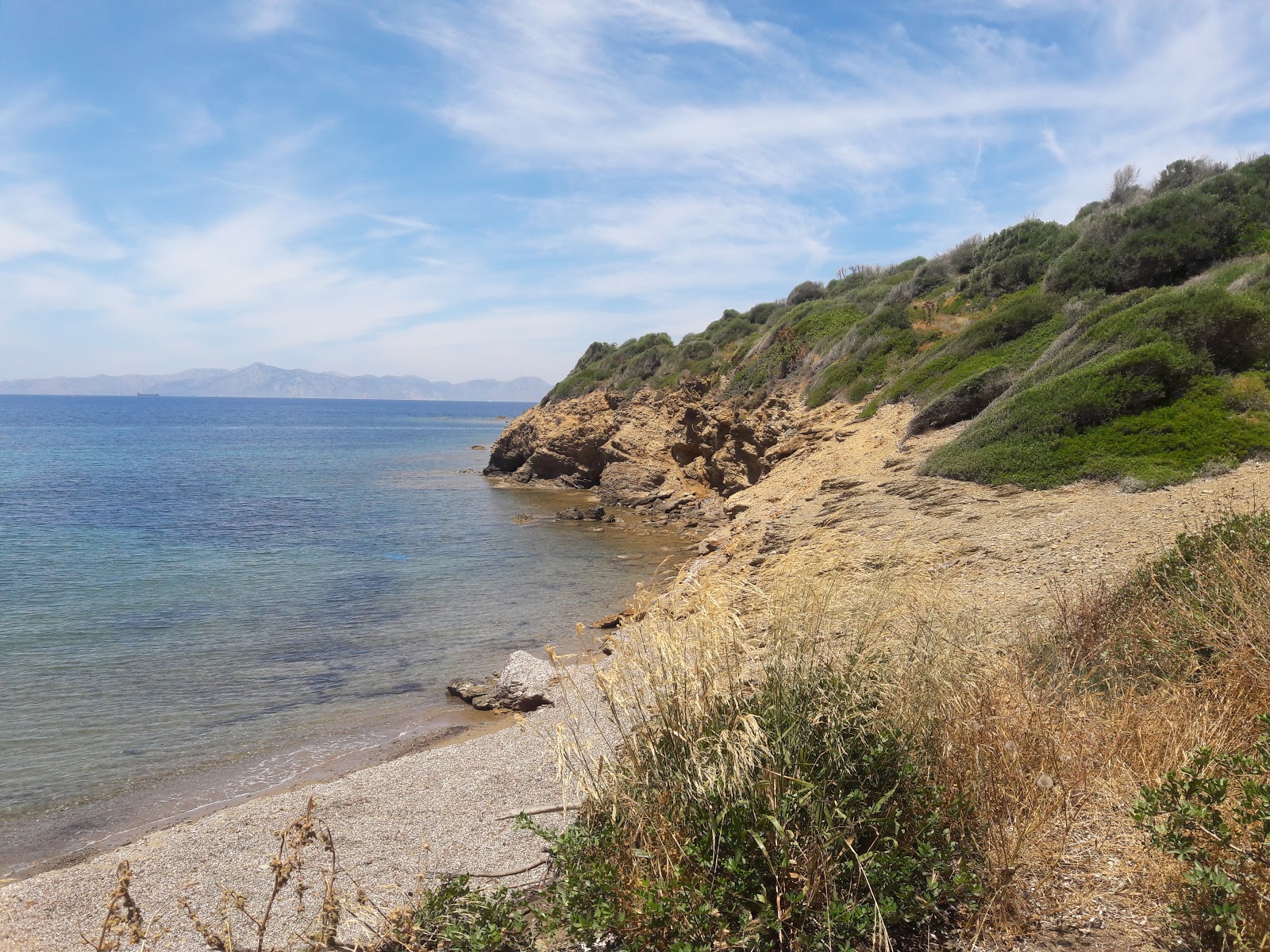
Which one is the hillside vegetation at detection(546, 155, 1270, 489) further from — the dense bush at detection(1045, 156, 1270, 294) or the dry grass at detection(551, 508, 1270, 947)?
the dry grass at detection(551, 508, 1270, 947)

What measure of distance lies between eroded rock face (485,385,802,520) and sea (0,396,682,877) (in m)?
3.32

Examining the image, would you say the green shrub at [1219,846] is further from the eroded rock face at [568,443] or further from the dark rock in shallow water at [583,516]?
the eroded rock face at [568,443]

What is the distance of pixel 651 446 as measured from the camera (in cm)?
3644

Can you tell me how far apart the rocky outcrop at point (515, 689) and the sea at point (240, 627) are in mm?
350

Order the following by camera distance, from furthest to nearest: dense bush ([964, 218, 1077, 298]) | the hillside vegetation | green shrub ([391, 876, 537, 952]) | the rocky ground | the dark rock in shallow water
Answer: the dark rock in shallow water → dense bush ([964, 218, 1077, 298]) → the hillside vegetation → the rocky ground → green shrub ([391, 876, 537, 952])

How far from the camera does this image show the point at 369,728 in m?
11.3

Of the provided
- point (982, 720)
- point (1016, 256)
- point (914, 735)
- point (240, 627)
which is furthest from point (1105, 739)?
point (1016, 256)

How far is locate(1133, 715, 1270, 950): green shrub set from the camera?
114 inches

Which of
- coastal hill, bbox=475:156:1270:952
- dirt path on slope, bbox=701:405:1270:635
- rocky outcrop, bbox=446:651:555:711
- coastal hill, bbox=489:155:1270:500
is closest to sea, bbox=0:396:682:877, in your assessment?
rocky outcrop, bbox=446:651:555:711

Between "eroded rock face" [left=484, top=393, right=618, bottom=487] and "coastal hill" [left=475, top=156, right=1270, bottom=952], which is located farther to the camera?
"eroded rock face" [left=484, top=393, right=618, bottom=487]

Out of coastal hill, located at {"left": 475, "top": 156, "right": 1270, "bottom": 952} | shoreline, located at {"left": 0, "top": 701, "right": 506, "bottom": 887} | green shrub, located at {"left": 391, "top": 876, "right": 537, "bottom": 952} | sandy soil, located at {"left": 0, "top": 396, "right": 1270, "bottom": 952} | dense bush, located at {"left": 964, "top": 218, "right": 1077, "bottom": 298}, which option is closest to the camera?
coastal hill, located at {"left": 475, "top": 156, "right": 1270, "bottom": 952}

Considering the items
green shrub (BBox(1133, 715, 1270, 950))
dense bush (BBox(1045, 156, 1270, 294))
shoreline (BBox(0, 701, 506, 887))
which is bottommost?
shoreline (BBox(0, 701, 506, 887))

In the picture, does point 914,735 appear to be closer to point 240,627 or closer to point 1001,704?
point 1001,704

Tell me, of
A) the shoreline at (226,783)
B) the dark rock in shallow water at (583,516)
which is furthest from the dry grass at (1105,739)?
the dark rock in shallow water at (583,516)
